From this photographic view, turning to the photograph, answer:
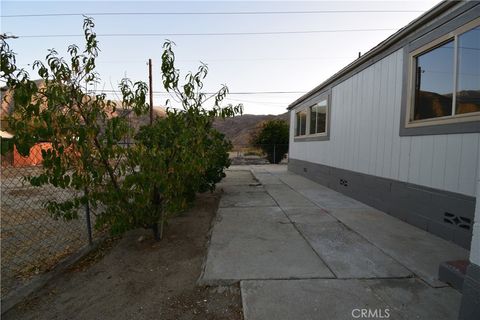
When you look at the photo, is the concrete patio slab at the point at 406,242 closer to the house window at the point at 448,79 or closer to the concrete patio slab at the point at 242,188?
the house window at the point at 448,79

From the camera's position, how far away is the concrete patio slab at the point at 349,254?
288 centimetres

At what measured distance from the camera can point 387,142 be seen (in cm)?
527

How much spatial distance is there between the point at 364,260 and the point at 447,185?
176 centimetres

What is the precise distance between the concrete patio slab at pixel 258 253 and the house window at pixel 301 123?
7.12 m

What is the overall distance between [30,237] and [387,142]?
6.05 m

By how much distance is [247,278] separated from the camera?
2754mm

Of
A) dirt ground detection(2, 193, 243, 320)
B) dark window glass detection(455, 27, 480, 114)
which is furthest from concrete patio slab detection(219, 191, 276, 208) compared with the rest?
dark window glass detection(455, 27, 480, 114)

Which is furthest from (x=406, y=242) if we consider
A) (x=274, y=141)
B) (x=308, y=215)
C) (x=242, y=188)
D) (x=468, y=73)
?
(x=274, y=141)

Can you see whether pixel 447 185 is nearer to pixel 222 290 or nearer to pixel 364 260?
pixel 364 260

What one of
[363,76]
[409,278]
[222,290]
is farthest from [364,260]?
[363,76]

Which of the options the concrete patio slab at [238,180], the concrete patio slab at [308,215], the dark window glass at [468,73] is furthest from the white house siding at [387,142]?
the concrete patio slab at [238,180]

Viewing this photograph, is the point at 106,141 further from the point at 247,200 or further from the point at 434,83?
the point at 434,83

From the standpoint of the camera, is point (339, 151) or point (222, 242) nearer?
point (222, 242)

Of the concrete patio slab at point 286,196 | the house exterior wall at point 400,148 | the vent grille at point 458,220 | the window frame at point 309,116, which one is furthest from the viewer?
the window frame at point 309,116
